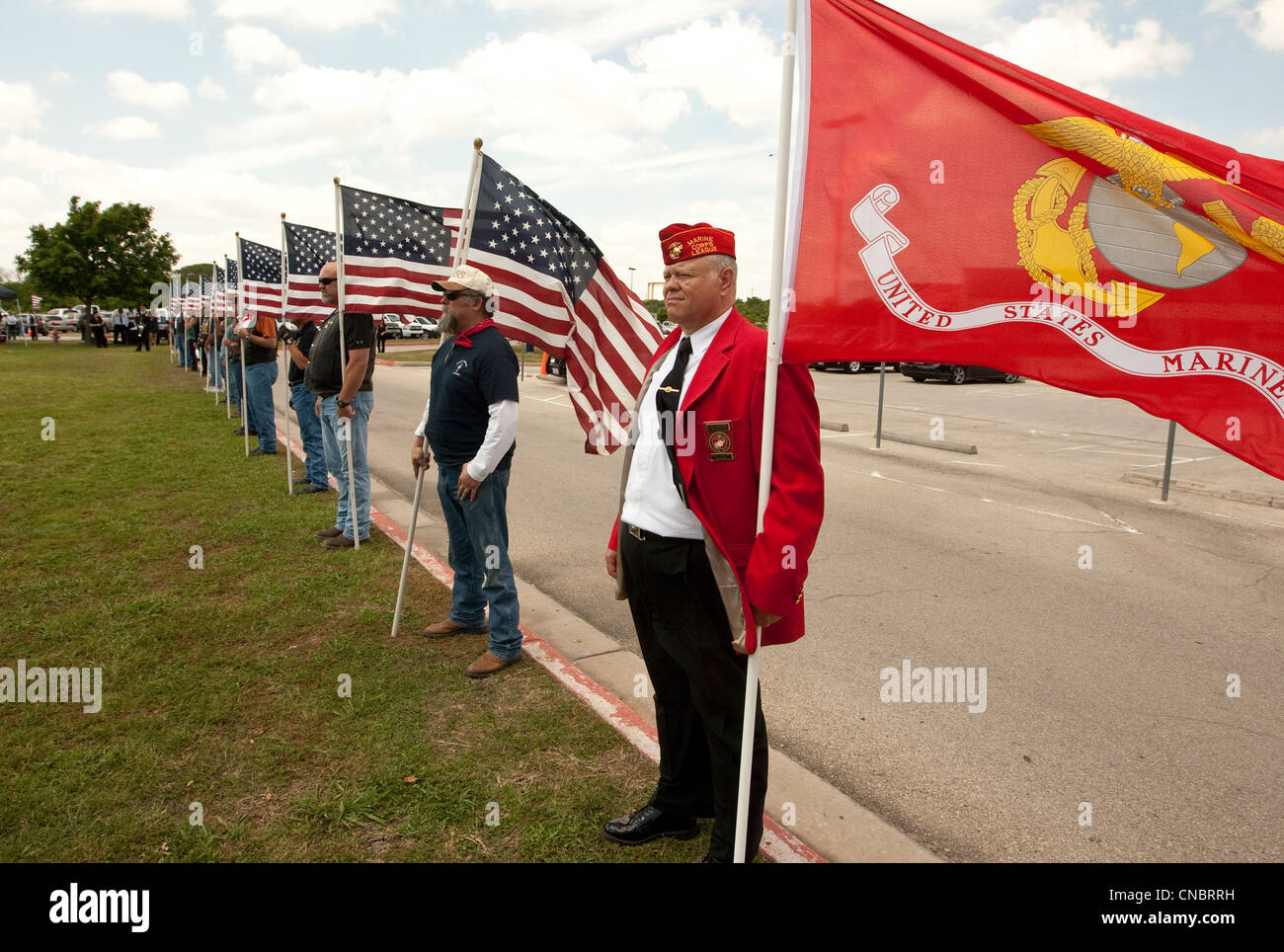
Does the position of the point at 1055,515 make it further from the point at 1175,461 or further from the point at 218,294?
the point at 218,294

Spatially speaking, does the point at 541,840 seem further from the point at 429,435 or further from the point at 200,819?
the point at 429,435

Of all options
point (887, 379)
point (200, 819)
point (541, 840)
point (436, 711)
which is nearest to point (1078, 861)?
point (541, 840)

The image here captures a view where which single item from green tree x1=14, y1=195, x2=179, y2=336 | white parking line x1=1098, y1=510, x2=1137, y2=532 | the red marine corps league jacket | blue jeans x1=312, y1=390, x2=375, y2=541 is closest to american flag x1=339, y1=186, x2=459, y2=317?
blue jeans x1=312, y1=390, x2=375, y2=541

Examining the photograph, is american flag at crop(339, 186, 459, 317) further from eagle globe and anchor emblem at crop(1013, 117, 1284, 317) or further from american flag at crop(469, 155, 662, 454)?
eagle globe and anchor emblem at crop(1013, 117, 1284, 317)

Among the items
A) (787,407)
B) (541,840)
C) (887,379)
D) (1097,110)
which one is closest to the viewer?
(1097,110)

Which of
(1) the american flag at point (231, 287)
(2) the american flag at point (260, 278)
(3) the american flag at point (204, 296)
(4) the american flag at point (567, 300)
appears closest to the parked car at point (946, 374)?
(1) the american flag at point (231, 287)

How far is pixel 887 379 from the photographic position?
31891mm

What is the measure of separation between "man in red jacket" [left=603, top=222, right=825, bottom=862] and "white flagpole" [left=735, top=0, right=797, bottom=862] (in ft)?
0.21

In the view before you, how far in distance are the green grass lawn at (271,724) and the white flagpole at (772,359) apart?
2.17 feet

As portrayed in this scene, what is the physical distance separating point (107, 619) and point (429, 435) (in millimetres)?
2643

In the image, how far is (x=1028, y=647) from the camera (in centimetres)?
529

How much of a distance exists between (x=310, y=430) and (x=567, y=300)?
5822 mm

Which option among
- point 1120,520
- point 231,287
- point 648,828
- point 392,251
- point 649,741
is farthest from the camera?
point 231,287

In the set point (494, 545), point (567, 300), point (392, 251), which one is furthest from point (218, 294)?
point (494, 545)
